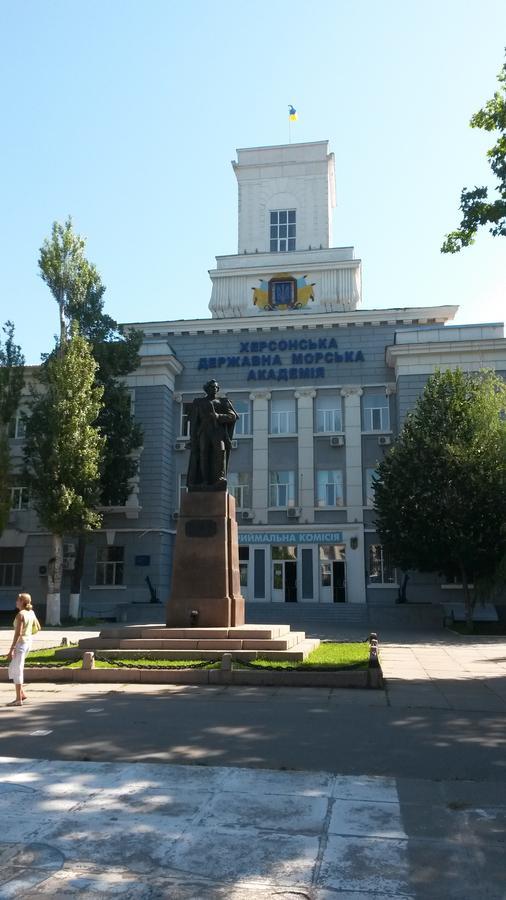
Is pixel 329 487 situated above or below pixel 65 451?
below

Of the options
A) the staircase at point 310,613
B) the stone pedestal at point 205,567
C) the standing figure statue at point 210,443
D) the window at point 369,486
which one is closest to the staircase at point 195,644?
the stone pedestal at point 205,567

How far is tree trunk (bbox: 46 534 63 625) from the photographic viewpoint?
2841 cm

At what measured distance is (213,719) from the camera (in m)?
8.48

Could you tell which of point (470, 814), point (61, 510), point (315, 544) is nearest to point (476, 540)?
point (315, 544)

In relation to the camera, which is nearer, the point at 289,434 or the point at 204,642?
the point at 204,642

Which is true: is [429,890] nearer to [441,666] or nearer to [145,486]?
[441,666]

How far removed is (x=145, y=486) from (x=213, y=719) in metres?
25.7

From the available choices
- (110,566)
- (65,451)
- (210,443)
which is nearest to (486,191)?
(210,443)

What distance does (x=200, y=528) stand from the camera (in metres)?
15.0

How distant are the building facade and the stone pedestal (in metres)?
17.9

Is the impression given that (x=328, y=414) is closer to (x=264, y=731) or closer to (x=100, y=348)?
(x=100, y=348)

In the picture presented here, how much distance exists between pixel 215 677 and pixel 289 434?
2387 centimetres

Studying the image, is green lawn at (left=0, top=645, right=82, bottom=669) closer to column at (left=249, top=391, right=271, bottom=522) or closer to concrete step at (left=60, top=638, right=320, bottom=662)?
concrete step at (left=60, top=638, right=320, bottom=662)

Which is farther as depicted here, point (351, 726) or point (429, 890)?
point (351, 726)
